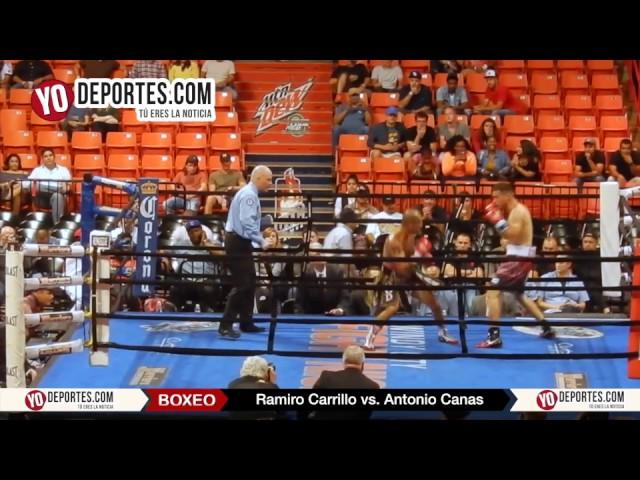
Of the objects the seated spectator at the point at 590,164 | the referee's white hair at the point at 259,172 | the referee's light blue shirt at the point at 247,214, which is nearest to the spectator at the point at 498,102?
the seated spectator at the point at 590,164

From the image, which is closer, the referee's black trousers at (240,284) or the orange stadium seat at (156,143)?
the referee's black trousers at (240,284)

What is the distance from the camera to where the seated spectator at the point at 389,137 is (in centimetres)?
662

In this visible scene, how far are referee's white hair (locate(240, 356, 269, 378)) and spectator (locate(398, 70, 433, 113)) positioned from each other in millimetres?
2180

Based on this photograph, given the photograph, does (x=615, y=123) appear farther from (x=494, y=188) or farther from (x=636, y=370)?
(x=636, y=370)

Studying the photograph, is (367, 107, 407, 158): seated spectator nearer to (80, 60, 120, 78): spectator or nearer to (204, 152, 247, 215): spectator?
(204, 152, 247, 215): spectator

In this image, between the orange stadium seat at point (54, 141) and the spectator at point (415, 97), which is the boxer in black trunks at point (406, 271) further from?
the orange stadium seat at point (54, 141)

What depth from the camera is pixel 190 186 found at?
268 inches

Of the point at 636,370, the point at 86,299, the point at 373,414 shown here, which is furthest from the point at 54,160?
the point at 636,370

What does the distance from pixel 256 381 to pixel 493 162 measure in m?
2.19

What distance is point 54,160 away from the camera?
6.43 m

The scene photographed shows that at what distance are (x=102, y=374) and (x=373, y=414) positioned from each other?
4.55 feet

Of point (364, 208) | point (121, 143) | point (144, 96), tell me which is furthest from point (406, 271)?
point (121, 143)

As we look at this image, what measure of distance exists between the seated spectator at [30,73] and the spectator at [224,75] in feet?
2.92

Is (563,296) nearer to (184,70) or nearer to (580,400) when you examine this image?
(580,400)
